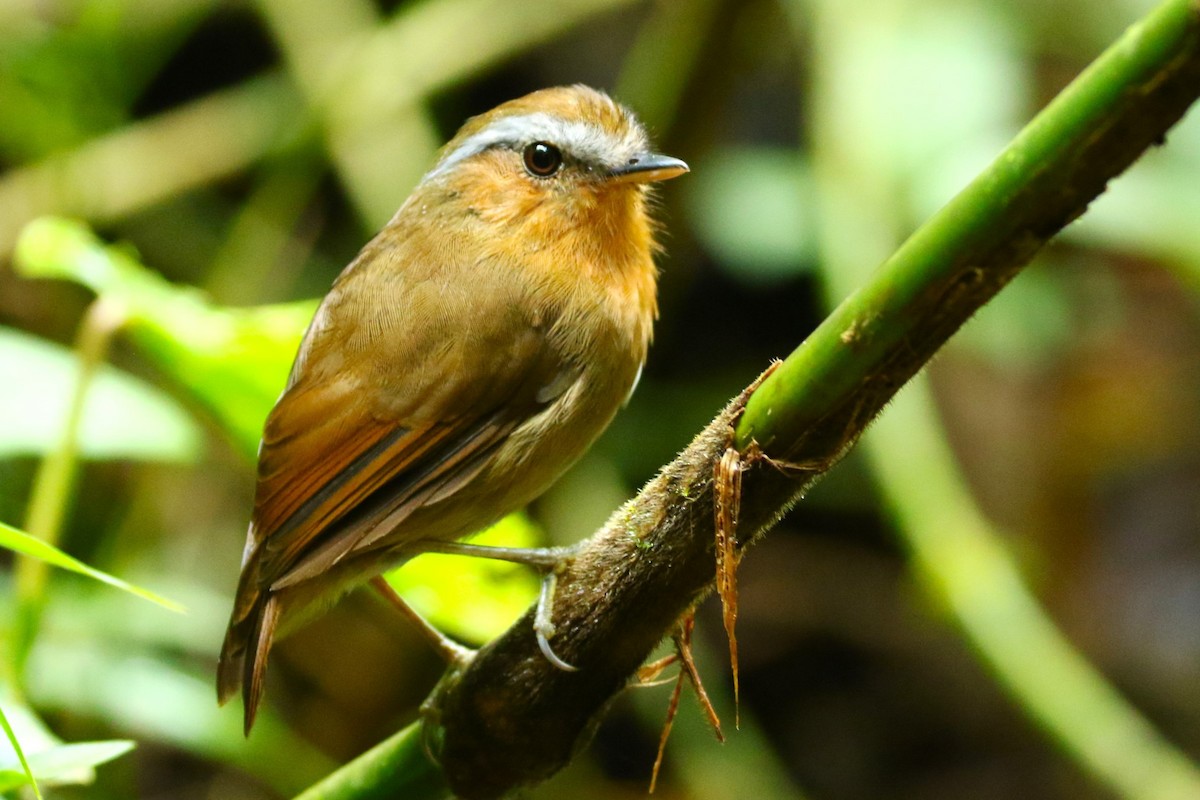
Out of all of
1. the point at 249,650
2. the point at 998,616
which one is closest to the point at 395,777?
the point at 249,650

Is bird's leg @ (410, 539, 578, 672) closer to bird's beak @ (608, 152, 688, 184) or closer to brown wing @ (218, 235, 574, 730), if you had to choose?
brown wing @ (218, 235, 574, 730)

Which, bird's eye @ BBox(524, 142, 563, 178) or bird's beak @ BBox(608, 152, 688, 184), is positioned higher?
bird's eye @ BBox(524, 142, 563, 178)

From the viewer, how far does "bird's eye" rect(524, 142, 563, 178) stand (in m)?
2.56

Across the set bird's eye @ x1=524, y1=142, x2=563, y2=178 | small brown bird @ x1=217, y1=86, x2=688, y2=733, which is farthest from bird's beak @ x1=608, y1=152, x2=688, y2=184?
bird's eye @ x1=524, y1=142, x2=563, y2=178

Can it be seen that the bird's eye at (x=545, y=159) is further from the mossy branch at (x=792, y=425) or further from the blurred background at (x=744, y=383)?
the mossy branch at (x=792, y=425)

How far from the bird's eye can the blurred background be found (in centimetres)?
81

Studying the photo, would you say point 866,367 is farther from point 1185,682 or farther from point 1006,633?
point 1185,682

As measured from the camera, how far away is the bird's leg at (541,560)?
5.17ft

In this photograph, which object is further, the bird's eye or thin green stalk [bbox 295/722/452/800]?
the bird's eye

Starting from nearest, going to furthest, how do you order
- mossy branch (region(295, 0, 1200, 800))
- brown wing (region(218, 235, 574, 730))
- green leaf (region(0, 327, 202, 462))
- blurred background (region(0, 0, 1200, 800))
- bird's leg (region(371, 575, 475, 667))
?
mossy branch (region(295, 0, 1200, 800)) < brown wing (region(218, 235, 574, 730)) < bird's leg (region(371, 575, 475, 667)) < green leaf (region(0, 327, 202, 462)) < blurred background (region(0, 0, 1200, 800))

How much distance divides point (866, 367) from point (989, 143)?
2192 millimetres

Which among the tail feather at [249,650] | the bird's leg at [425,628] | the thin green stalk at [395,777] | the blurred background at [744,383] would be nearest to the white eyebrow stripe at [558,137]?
the blurred background at [744,383]

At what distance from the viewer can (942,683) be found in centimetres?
467

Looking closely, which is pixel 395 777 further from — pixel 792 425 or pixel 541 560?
pixel 792 425
